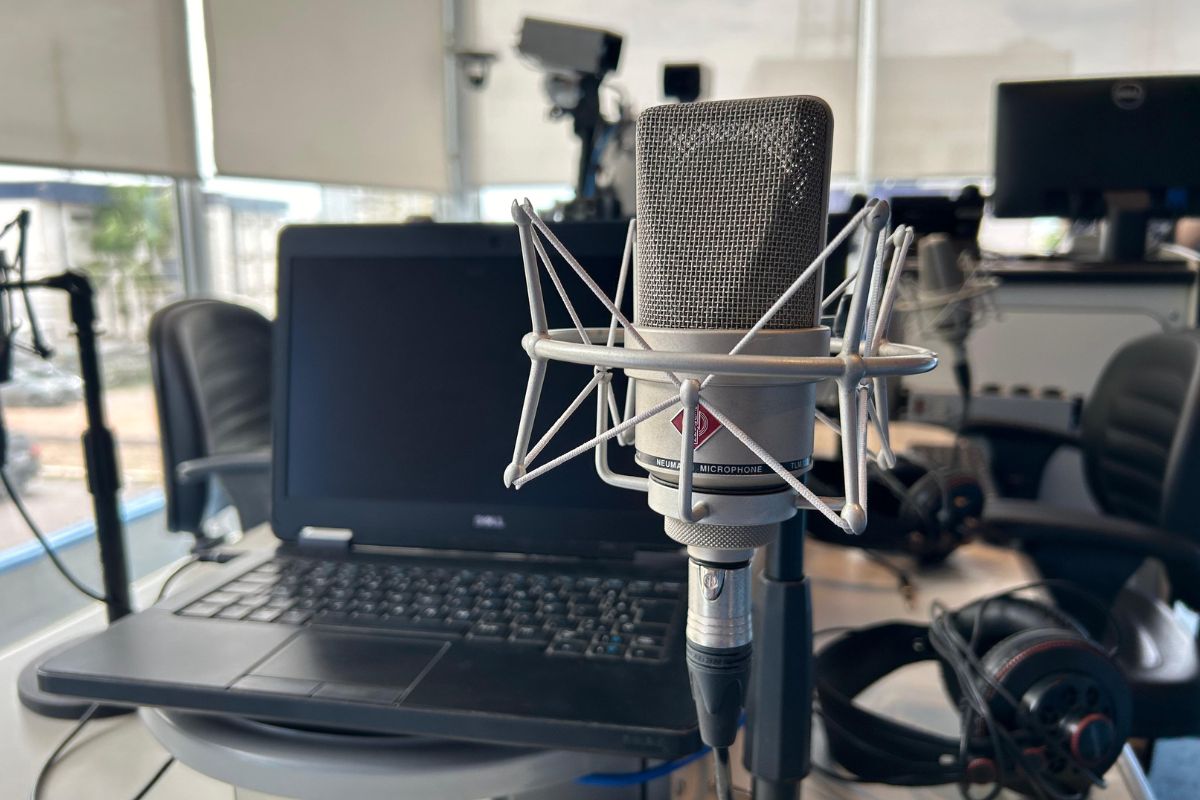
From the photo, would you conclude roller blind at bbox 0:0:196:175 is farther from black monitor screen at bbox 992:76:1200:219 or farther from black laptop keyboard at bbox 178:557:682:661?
black monitor screen at bbox 992:76:1200:219

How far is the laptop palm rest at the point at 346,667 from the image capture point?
526 millimetres

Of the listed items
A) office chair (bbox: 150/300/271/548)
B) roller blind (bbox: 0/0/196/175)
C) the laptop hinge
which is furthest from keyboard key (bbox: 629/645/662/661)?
roller blind (bbox: 0/0/196/175)

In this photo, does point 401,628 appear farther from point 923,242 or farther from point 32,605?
point 32,605

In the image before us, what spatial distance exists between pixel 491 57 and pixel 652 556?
9.09 feet

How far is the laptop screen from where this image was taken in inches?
30.3

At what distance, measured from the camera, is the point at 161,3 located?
89.7 inches

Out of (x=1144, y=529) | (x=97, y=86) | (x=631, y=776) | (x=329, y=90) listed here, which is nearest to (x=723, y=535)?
(x=631, y=776)

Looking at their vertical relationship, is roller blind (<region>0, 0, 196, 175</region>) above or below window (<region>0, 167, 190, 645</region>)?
above

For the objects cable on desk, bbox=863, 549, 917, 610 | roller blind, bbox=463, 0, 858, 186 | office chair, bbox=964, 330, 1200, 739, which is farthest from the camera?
roller blind, bbox=463, 0, 858, 186

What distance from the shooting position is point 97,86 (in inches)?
81.4

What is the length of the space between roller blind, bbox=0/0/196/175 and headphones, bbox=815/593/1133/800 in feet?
6.84

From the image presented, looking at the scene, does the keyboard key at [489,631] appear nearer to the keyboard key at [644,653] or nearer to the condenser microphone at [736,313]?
the keyboard key at [644,653]

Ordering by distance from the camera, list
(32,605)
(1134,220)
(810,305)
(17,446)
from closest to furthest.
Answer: (810,305), (17,446), (32,605), (1134,220)

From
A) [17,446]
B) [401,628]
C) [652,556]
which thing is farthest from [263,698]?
[17,446]
